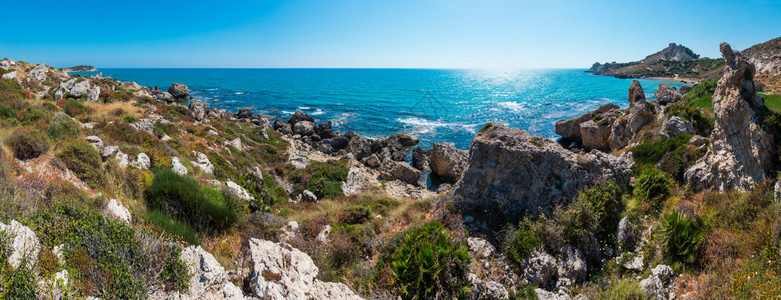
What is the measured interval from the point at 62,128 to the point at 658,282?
812 inches

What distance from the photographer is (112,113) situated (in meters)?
22.1

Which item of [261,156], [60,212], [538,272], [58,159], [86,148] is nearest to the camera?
[60,212]

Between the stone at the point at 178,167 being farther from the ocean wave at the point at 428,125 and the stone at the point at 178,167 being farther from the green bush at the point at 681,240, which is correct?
the ocean wave at the point at 428,125

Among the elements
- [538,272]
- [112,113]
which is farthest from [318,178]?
[538,272]

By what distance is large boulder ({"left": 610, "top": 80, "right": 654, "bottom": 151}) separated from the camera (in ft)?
83.5

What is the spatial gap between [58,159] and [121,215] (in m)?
4.79

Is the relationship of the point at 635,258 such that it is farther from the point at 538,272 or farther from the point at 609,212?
the point at 538,272

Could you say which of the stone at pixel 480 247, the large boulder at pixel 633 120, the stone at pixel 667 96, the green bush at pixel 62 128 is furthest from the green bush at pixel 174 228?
the stone at pixel 667 96

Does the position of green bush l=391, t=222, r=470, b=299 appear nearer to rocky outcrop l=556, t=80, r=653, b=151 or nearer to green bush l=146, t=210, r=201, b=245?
green bush l=146, t=210, r=201, b=245

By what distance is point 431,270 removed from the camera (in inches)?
258

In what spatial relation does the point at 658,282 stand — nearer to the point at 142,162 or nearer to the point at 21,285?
the point at 21,285

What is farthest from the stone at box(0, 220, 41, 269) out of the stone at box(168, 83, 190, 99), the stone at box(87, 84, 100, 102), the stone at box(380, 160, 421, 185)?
the stone at box(168, 83, 190, 99)

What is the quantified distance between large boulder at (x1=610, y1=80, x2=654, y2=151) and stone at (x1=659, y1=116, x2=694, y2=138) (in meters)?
5.41

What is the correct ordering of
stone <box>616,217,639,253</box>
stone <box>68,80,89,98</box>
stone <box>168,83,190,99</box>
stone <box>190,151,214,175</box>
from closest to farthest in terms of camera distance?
stone <box>616,217,639,253</box> < stone <box>190,151,214,175</box> < stone <box>68,80,89,98</box> < stone <box>168,83,190,99</box>
